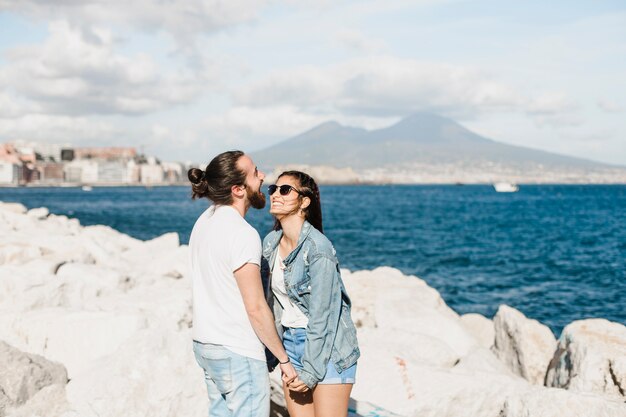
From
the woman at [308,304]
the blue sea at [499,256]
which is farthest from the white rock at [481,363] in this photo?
the blue sea at [499,256]

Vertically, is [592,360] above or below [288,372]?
below

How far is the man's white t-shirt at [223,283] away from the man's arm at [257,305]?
56 millimetres

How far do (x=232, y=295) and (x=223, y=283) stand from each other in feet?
0.26

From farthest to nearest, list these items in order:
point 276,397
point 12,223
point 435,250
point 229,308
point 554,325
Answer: point 435,250
point 12,223
point 554,325
point 276,397
point 229,308

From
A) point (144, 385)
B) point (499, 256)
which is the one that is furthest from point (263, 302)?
point (499, 256)

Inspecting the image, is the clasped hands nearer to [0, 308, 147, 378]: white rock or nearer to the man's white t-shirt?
the man's white t-shirt

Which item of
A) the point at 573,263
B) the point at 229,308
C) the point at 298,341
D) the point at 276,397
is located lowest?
the point at 573,263

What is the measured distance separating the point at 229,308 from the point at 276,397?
164 cm

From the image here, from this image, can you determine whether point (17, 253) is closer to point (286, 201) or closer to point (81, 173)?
point (286, 201)

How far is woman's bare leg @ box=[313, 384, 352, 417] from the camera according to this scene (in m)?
3.67

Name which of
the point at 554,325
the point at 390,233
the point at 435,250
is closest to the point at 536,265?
the point at 435,250

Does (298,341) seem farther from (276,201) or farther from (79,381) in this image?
(79,381)

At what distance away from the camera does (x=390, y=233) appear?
127ft

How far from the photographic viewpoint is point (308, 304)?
12.0 feet
